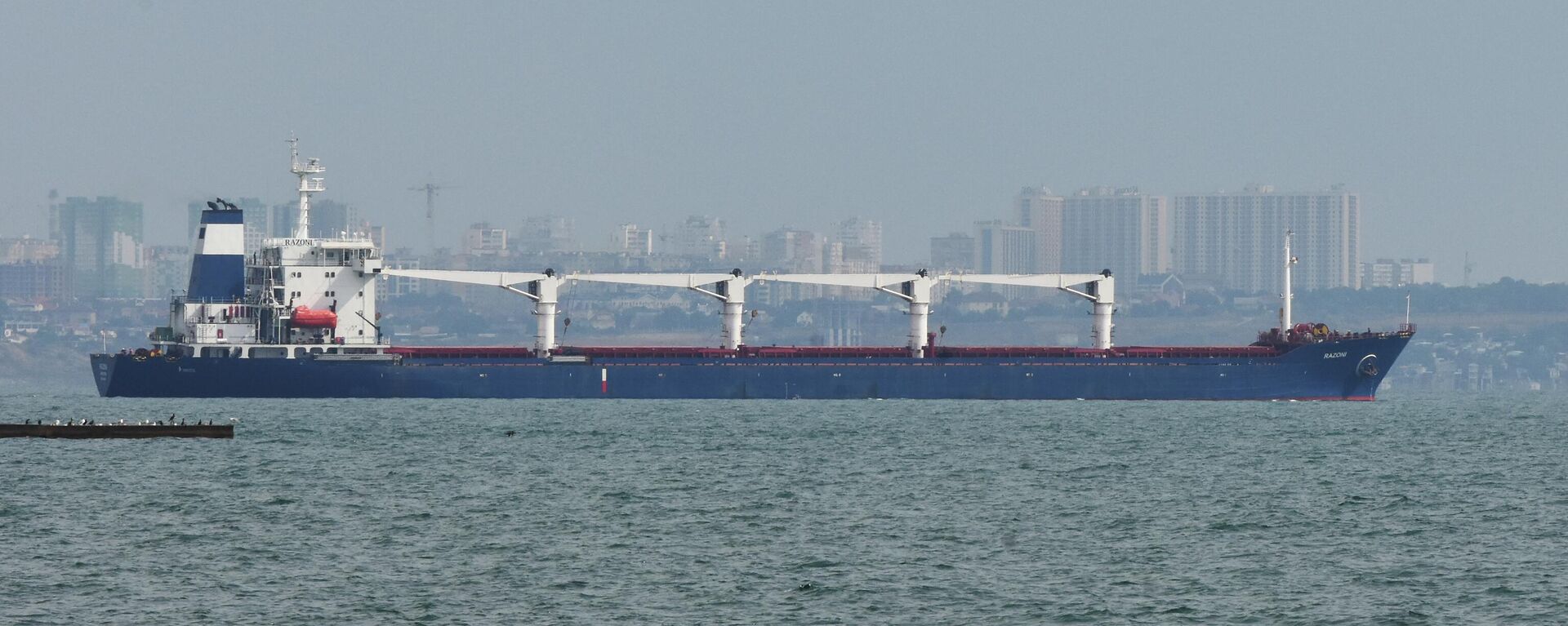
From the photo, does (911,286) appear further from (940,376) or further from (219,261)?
(219,261)

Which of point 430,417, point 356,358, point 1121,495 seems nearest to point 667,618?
point 1121,495

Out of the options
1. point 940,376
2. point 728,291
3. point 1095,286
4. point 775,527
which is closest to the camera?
point 775,527

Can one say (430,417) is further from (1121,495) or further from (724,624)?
(724,624)

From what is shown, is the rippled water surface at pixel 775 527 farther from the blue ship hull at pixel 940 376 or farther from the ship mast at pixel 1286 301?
the ship mast at pixel 1286 301

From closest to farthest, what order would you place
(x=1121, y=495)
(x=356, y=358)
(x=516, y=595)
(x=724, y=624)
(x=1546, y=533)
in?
1. (x=724, y=624)
2. (x=516, y=595)
3. (x=1546, y=533)
4. (x=1121, y=495)
5. (x=356, y=358)

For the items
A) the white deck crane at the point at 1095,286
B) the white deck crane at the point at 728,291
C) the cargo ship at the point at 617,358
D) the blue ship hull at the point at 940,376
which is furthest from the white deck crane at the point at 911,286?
the blue ship hull at the point at 940,376

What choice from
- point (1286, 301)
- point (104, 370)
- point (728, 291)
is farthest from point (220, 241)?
point (1286, 301)
